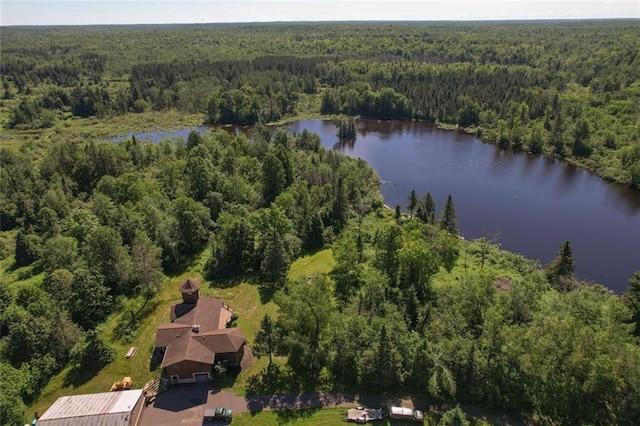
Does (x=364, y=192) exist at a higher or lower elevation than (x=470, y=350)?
lower

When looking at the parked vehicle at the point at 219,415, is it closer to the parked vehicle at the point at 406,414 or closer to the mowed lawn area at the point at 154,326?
the mowed lawn area at the point at 154,326

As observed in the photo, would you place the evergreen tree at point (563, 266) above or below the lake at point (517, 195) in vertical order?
above

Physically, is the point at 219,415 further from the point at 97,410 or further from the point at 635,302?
the point at 635,302

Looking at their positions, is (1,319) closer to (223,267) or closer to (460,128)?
(223,267)

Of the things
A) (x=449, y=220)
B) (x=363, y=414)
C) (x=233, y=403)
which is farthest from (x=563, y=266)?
(x=233, y=403)

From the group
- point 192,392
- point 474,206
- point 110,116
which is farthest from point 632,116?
point 110,116

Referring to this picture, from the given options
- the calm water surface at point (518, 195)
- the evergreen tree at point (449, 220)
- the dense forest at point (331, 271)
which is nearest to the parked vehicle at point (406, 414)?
the dense forest at point (331, 271)
